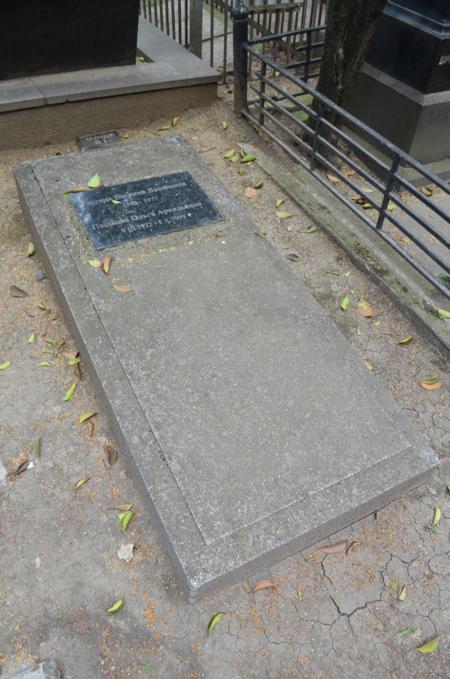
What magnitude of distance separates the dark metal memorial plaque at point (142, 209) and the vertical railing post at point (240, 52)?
1.76 m

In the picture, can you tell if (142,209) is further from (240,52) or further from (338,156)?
(240,52)

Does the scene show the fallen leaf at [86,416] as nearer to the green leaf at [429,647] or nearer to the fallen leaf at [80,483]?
the fallen leaf at [80,483]

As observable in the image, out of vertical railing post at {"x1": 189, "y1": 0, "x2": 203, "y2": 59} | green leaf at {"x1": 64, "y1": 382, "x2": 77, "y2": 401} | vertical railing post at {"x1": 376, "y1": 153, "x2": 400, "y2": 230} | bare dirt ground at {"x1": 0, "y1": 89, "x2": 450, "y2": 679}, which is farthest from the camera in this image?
vertical railing post at {"x1": 189, "y1": 0, "x2": 203, "y2": 59}

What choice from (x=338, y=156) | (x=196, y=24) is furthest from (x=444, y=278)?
(x=196, y=24)

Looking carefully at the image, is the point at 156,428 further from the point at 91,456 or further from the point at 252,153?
the point at 252,153

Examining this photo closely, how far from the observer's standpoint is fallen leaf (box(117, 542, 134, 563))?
2.52m

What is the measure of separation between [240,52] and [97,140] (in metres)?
1.59

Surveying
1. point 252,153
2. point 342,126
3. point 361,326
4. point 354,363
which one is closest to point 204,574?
point 354,363

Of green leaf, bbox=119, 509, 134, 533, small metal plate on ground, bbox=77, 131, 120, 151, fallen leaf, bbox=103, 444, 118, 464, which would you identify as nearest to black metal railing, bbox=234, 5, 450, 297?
small metal plate on ground, bbox=77, 131, 120, 151

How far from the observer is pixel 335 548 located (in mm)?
2568

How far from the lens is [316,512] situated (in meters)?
2.41

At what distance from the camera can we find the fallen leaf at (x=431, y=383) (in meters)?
3.23

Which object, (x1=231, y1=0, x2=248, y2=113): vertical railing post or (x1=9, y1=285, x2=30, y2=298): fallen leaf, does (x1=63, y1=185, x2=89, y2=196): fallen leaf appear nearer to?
(x1=9, y1=285, x2=30, y2=298): fallen leaf

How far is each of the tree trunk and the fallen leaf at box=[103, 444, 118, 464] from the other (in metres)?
3.60
